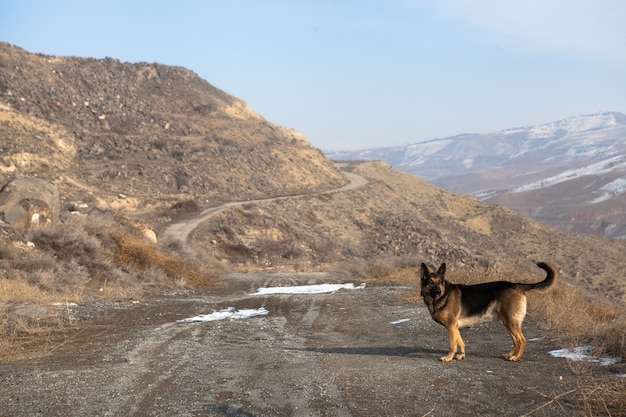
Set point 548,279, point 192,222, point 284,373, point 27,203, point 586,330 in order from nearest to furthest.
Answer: point 284,373
point 548,279
point 586,330
point 27,203
point 192,222

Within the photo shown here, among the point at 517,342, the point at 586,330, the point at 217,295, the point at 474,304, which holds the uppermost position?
the point at 474,304

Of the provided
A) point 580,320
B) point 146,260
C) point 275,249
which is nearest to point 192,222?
point 275,249

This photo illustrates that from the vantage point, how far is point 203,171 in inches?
2080

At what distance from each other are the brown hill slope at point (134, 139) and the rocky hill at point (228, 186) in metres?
0.20

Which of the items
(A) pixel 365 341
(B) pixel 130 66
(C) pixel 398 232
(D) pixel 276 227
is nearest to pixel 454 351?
(A) pixel 365 341

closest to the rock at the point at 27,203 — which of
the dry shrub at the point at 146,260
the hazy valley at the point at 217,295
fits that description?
the hazy valley at the point at 217,295

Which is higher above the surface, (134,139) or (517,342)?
(134,139)

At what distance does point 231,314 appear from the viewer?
13.9m

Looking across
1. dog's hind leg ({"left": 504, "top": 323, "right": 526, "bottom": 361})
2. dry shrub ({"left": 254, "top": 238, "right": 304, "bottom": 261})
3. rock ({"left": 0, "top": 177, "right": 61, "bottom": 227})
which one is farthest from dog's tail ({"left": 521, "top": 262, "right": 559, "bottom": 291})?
dry shrub ({"left": 254, "top": 238, "right": 304, "bottom": 261})

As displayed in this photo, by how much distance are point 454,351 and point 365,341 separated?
2.60 meters

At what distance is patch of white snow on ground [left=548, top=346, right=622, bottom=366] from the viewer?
6.98m

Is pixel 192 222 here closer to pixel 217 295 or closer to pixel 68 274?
pixel 217 295

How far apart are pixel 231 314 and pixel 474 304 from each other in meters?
7.92

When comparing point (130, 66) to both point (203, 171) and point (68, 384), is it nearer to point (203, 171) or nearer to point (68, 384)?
point (203, 171)
